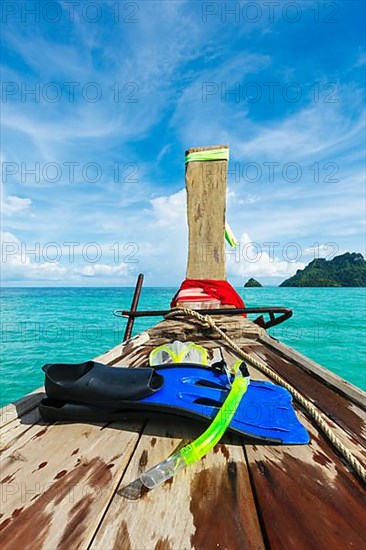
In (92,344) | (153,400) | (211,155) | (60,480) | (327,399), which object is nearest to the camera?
(60,480)

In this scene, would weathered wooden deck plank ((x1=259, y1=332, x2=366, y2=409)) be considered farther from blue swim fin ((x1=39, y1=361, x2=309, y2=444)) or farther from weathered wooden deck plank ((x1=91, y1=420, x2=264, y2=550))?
weathered wooden deck plank ((x1=91, y1=420, x2=264, y2=550))

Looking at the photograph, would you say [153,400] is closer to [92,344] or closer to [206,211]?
[206,211]

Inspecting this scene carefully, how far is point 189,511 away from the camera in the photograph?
0.87 metres

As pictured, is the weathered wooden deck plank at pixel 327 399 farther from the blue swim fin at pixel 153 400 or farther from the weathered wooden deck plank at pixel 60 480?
the weathered wooden deck plank at pixel 60 480

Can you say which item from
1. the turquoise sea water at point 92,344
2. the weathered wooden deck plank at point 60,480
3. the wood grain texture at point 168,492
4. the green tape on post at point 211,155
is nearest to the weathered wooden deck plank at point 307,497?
the wood grain texture at point 168,492

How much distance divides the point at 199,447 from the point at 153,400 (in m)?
0.31

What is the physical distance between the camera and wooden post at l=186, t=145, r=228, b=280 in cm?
371

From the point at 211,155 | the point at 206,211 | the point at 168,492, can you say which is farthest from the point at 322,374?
the point at 211,155

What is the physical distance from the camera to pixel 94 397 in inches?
53.1

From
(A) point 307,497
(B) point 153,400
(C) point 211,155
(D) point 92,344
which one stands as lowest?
(D) point 92,344

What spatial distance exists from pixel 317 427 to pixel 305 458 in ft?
0.91

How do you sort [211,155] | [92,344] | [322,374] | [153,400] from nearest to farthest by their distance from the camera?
[153,400] → [322,374] → [211,155] → [92,344]

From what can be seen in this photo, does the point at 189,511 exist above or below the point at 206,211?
below

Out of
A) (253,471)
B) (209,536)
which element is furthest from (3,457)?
(253,471)
